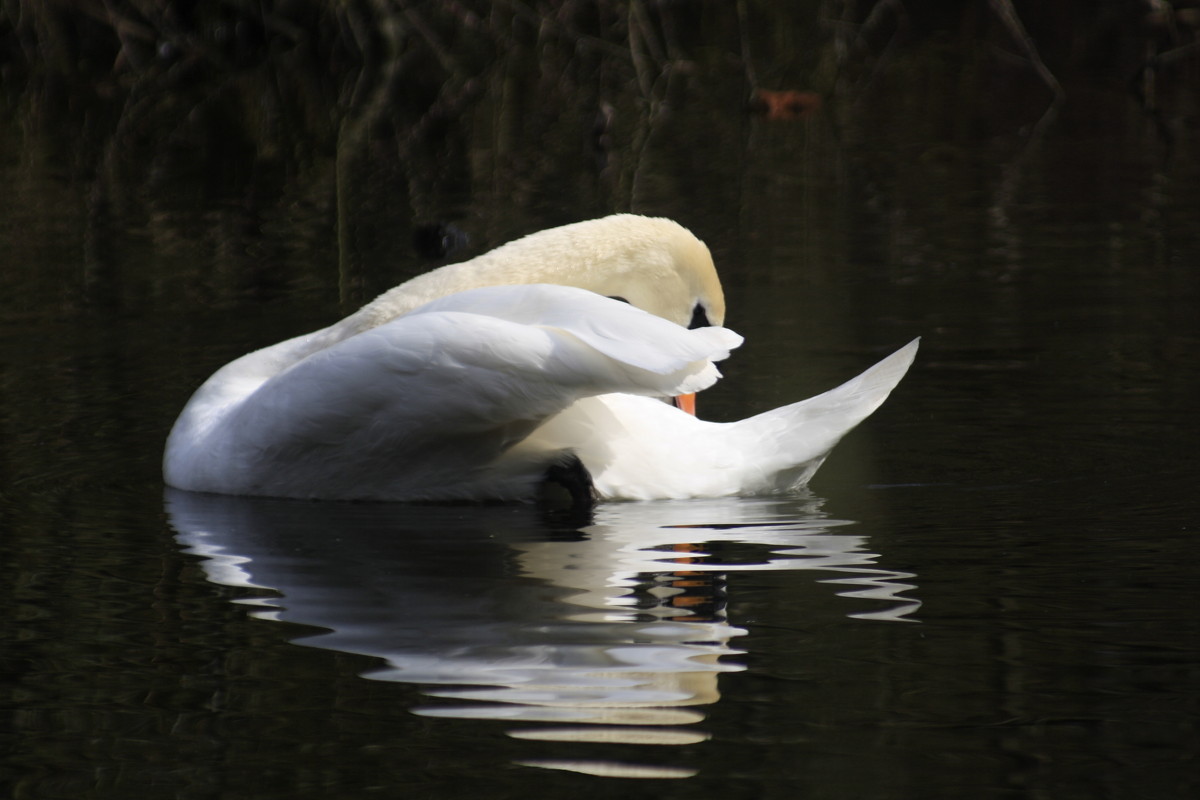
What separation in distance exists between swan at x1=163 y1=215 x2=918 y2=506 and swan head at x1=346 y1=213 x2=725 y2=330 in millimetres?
162

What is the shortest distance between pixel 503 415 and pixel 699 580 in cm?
92

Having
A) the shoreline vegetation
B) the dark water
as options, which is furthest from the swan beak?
the shoreline vegetation

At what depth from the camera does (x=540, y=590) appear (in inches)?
178

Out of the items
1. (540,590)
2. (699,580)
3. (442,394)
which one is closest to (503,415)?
(442,394)

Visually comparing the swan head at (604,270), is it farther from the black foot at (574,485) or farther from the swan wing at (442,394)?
the black foot at (574,485)

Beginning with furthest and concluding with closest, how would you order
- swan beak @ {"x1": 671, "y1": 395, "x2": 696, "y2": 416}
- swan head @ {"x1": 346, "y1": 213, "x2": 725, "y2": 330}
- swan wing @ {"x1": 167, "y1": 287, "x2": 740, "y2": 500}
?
swan head @ {"x1": 346, "y1": 213, "x2": 725, "y2": 330}, swan beak @ {"x1": 671, "y1": 395, "x2": 696, "y2": 416}, swan wing @ {"x1": 167, "y1": 287, "x2": 740, "y2": 500}

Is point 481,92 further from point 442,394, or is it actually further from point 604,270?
point 442,394

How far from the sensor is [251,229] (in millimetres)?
12070

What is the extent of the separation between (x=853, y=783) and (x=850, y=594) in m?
1.24

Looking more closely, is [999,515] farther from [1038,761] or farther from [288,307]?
Result: [288,307]

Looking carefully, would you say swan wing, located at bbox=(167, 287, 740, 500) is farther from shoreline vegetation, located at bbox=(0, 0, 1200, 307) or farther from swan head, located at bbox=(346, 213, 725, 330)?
shoreline vegetation, located at bbox=(0, 0, 1200, 307)

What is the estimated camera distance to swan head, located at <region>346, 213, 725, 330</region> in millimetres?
6395

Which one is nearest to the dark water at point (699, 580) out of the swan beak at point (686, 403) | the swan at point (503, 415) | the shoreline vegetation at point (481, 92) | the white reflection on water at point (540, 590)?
the white reflection on water at point (540, 590)

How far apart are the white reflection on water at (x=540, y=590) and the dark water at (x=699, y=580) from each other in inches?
0.5
